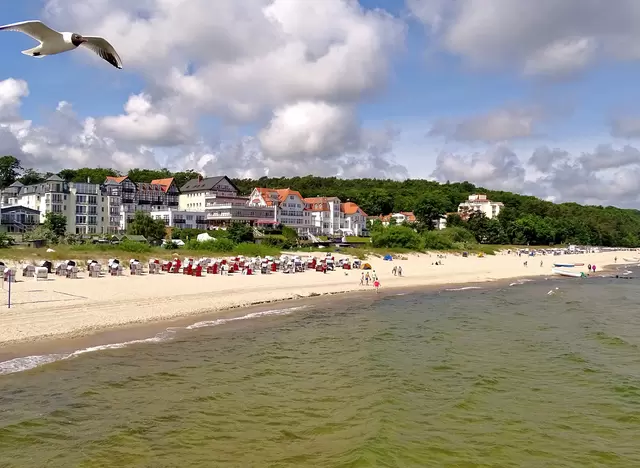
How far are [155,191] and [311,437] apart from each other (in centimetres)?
8443

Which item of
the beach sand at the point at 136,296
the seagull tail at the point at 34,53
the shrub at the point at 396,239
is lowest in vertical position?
the beach sand at the point at 136,296

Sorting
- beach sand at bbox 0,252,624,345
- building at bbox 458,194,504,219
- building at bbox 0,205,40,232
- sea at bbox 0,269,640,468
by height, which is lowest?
sea at bbox 0,269,640,468

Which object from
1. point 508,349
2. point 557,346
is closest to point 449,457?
point 508,349

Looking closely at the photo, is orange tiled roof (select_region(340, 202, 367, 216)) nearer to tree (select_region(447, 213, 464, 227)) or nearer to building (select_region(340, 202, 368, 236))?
building (select_region(340, 202, 368, 236))

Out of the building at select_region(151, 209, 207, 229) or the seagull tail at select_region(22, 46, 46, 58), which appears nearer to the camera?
the seagull tail at select_region(22, 46, 46, 58)

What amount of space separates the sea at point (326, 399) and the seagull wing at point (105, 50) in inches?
252

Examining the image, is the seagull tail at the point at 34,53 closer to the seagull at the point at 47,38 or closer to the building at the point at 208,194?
the seagull at the point at 47,38

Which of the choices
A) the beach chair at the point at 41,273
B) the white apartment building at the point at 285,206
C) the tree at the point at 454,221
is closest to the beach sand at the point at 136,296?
the beach chair at the point at 41,273

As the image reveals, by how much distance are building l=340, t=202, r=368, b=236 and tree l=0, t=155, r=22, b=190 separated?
6347 centimetres

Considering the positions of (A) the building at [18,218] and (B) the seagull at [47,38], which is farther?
(A) the building at [18,218]

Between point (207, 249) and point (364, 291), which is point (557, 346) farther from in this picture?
point (207, 249)

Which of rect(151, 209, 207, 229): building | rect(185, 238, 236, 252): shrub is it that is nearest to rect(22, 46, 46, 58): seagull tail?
rect(185, 238, 236, 252): shrub

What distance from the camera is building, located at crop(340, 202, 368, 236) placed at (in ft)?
341

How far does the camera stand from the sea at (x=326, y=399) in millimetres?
9531
